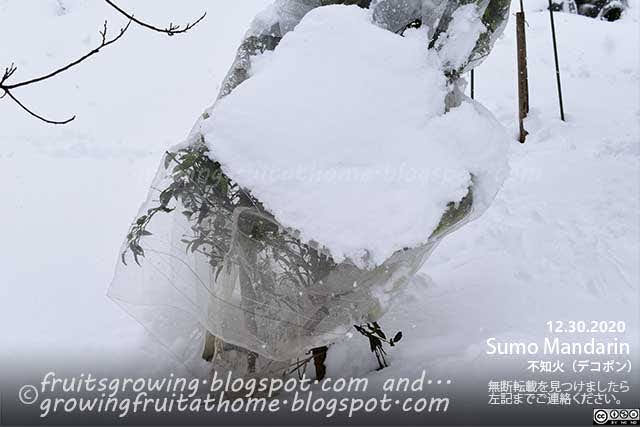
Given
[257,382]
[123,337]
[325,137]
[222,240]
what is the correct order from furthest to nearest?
[123,337] < [257,382] < [222,240] < [325,137]

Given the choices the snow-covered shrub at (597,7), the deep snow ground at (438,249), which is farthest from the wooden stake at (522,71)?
the snow-covered shrub at (597,7)

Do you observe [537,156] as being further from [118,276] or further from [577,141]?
[118,276]

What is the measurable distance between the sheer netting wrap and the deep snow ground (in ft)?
1.60

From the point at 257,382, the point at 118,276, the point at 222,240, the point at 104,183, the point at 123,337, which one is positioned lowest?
the point at 104,183

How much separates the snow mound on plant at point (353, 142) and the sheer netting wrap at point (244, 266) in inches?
3.2

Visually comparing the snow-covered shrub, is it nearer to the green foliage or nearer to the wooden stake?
the wooden stake

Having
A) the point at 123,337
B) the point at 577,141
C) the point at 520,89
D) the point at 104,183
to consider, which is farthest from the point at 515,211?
the point at 104,183

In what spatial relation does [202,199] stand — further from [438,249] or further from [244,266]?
[438,249]

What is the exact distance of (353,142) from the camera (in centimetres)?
197

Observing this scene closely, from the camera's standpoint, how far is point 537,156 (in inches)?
176

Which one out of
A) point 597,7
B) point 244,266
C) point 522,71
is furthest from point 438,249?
point 597,7

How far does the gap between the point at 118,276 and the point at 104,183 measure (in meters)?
2.50

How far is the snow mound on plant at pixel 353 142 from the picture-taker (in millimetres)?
1945

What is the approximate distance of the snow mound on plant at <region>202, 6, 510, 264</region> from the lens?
6.38 feet
